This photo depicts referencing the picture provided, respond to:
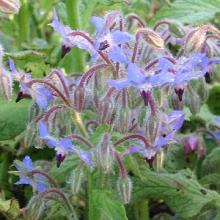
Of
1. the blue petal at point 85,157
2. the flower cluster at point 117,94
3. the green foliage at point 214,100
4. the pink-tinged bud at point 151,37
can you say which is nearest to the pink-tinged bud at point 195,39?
the flower cluster at point 117,94

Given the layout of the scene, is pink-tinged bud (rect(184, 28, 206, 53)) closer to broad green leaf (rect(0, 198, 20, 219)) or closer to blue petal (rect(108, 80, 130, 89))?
blue petal (rect(108, 80, 130, 89))

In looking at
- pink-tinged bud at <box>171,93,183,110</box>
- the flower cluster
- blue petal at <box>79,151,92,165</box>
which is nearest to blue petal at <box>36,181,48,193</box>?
the flower cluster

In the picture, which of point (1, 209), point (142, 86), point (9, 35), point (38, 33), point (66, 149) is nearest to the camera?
point (142, 86)

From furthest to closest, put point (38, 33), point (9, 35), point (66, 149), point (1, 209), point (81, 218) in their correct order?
point (38, 33), point (9, 35), point (81, 218), point (1, 209), point (66, 149)

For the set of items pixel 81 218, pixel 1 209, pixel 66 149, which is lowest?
pixel 81 218

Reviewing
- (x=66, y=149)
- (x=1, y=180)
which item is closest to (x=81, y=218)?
(x=1, y=180)

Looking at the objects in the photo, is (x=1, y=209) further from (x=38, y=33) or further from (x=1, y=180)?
(x=38, y=33)

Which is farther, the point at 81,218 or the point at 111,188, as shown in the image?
the point at 81,218
